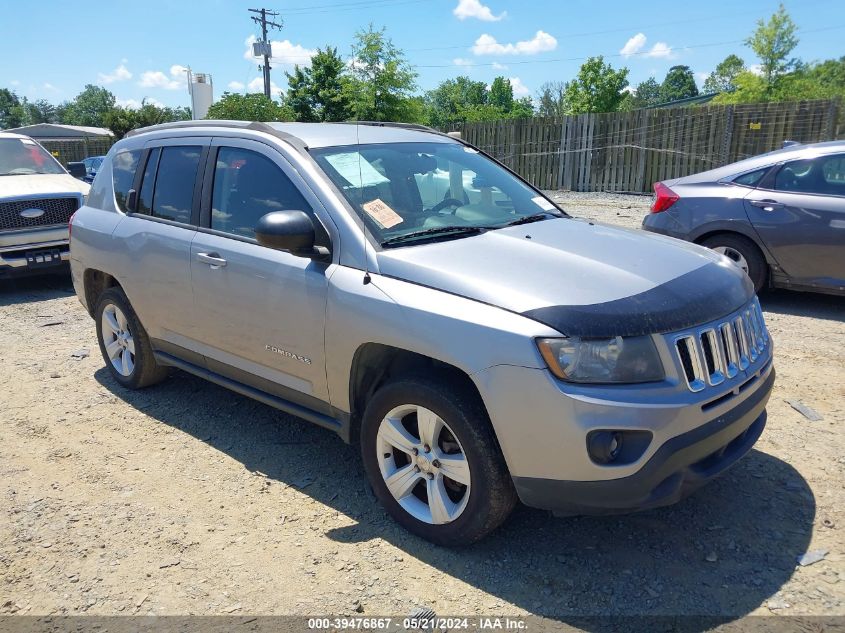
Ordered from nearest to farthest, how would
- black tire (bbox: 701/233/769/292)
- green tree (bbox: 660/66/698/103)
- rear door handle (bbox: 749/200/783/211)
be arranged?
rear door handle (bbox: 749/200/783/211) → black tire (bbox: 701/233/769/292) → green tree (bbox: 660/66/698/103)

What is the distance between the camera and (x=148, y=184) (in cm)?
472

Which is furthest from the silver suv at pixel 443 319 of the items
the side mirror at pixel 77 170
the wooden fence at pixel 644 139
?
the wooden fence at pixel 644 139

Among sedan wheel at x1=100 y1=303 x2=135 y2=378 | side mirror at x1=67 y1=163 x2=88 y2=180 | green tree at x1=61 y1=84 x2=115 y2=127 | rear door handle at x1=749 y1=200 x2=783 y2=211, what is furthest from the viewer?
green tree at x1=61 y1=84 x2=115 y2=127

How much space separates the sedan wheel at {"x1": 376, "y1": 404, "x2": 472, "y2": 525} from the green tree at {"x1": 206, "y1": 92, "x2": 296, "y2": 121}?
2826 centimetres

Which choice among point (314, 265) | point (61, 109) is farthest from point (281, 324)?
point (61, 109)

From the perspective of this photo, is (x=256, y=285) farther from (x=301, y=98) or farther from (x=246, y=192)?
(x=301, y=98)

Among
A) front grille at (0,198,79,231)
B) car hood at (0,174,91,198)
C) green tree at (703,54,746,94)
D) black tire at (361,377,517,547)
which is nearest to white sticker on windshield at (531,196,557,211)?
black tire at (361,377,517,547)

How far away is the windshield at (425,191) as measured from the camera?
11.3 ft

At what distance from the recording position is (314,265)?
3.42 m

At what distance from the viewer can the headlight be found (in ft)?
8.54

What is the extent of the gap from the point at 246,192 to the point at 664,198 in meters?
5.06

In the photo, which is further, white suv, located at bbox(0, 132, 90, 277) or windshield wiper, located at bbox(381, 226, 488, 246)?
white suv, located at bbox(0, 132, 90, 277)

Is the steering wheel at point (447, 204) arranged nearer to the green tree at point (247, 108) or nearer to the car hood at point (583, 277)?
the car hood at point (583, 277)

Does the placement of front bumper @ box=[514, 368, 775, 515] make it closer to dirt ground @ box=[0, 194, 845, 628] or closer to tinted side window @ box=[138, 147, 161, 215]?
dirt ground @ box=[0, 194, 845, 628]
